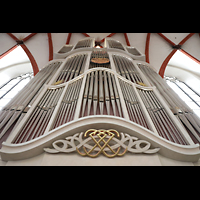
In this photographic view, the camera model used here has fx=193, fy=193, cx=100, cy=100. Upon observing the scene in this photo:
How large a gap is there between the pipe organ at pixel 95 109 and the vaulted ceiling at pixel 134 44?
4436mm

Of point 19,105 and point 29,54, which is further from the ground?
point 29,54

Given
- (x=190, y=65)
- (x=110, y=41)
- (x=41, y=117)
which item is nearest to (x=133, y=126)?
(x=41, y=117)

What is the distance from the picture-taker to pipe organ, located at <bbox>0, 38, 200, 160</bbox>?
3.12 meters

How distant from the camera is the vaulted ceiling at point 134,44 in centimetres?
943

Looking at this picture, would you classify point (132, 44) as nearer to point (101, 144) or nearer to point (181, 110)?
point (181, 110)

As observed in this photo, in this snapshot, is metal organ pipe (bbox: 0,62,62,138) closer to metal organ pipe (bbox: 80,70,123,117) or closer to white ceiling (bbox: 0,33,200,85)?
metal organ pipe (bbox: 80,70,123,117)

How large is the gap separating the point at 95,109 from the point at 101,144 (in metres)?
0.82

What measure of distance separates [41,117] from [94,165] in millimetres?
1530

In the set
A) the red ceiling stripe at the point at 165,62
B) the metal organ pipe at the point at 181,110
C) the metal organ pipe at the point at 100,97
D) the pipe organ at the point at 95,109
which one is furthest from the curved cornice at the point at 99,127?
the red ceiling stripe at the point at 165,62

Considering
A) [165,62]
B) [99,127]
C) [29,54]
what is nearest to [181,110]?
[99,127]

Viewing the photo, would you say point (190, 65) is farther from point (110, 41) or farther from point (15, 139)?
point (15, 139)

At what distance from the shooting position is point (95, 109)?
3.64 meters

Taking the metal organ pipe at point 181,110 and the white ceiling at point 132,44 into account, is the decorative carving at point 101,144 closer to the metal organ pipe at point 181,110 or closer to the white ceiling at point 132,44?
the metal organ pipe at point 181,110

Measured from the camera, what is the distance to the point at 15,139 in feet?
10.1
